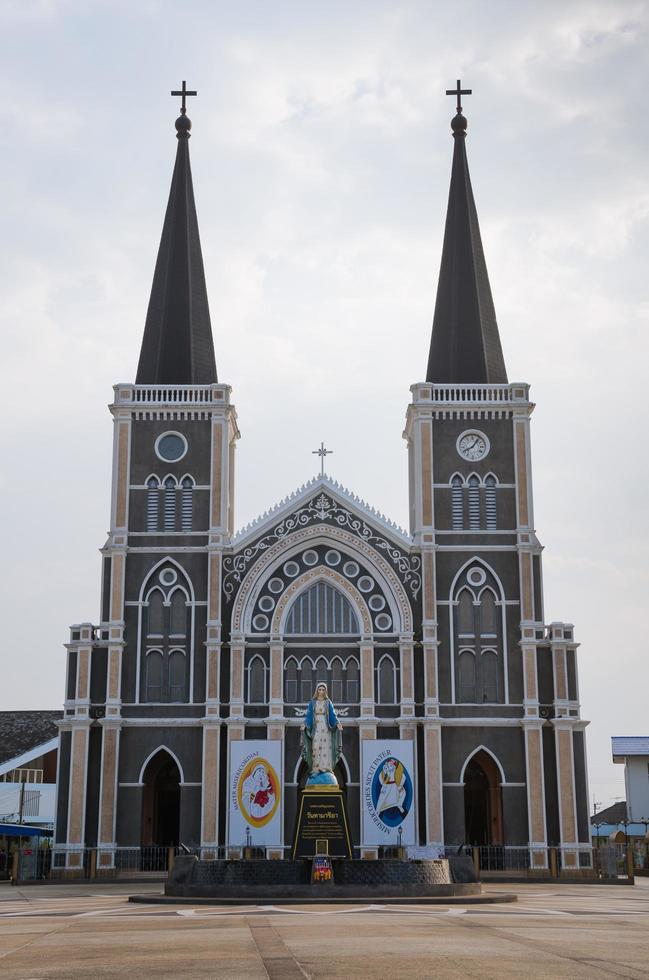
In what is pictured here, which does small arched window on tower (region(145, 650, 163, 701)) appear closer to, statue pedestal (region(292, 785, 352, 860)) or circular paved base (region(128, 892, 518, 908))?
statue pedestal (region(292, 785, 352, 860))

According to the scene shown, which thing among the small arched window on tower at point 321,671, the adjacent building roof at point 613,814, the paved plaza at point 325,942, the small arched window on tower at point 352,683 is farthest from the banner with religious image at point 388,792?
the adjacent building roof at point 613,814

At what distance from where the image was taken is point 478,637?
49.8 meters

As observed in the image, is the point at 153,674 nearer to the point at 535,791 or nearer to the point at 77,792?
the point at 77,792

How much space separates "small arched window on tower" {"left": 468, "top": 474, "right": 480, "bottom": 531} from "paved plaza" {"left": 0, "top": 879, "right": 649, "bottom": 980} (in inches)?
977

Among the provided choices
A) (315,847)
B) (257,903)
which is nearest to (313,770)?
(315,847)

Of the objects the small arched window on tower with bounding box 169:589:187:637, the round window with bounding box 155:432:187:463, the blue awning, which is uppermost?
the round window with bounding box 155:432:187:463

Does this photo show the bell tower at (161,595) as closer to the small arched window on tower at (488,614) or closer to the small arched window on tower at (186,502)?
the small arched window on tower at (186,502)

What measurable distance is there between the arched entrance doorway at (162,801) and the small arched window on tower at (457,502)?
46.9ft

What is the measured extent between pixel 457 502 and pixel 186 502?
35.3ft

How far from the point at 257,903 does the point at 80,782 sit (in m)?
21.7

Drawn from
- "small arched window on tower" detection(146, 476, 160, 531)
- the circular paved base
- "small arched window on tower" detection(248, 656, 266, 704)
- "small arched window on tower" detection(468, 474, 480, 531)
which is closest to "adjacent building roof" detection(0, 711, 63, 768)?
"small arched window on tower" detection(146, 476, 160, 531)

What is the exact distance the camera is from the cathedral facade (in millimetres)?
47750

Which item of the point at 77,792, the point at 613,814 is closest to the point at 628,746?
the point at 613,814

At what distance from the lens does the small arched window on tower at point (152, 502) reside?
168 ft
